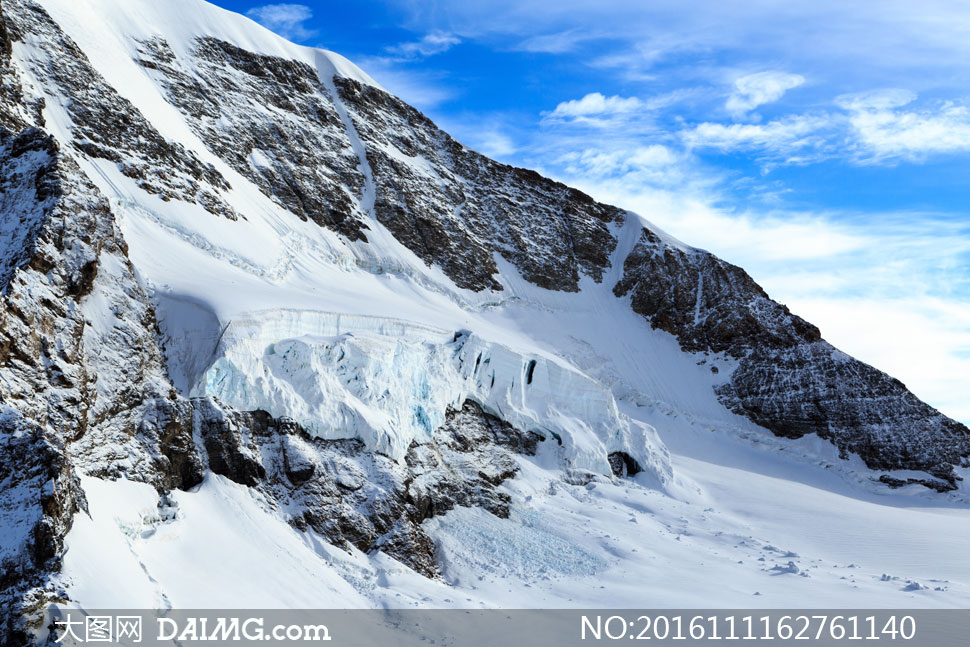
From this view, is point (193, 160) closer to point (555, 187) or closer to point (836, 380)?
point (555, 187)

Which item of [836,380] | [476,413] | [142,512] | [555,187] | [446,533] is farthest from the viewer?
[555,187]

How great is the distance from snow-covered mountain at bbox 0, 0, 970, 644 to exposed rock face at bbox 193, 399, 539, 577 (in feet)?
0.34

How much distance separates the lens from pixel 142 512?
2450 cm

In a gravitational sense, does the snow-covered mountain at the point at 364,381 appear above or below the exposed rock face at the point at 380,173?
below

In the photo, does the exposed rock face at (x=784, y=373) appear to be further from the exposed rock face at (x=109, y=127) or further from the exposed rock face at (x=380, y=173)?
the exposed rock face at (x=109, y=127)

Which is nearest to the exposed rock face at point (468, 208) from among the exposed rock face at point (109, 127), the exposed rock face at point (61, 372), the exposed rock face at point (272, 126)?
the exposed rock face at point (272, 126)

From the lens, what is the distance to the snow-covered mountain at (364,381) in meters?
25.3

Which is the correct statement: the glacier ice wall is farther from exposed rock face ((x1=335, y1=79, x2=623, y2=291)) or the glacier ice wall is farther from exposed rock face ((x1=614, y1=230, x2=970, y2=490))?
exposed rock face ((x1=335, y1=79, x2=623, y2=291))

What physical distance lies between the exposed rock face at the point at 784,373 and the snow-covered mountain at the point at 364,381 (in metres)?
0.21

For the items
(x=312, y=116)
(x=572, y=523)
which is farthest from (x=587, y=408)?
(x=312, y=116)

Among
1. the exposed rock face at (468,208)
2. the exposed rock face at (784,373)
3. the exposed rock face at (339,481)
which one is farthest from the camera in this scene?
the exposed rock face at (468,208)

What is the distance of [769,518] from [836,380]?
70.0ft

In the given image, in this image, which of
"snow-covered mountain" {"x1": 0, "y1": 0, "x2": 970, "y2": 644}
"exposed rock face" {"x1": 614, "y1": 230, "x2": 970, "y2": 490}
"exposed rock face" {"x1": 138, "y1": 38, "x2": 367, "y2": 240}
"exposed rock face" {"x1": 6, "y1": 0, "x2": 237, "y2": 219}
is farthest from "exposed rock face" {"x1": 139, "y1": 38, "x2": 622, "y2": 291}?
"exposed rock face" {"x1": 6, "y1": 0, "x2": 237, "y2": 219}

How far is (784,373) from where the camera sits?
2490 inches
